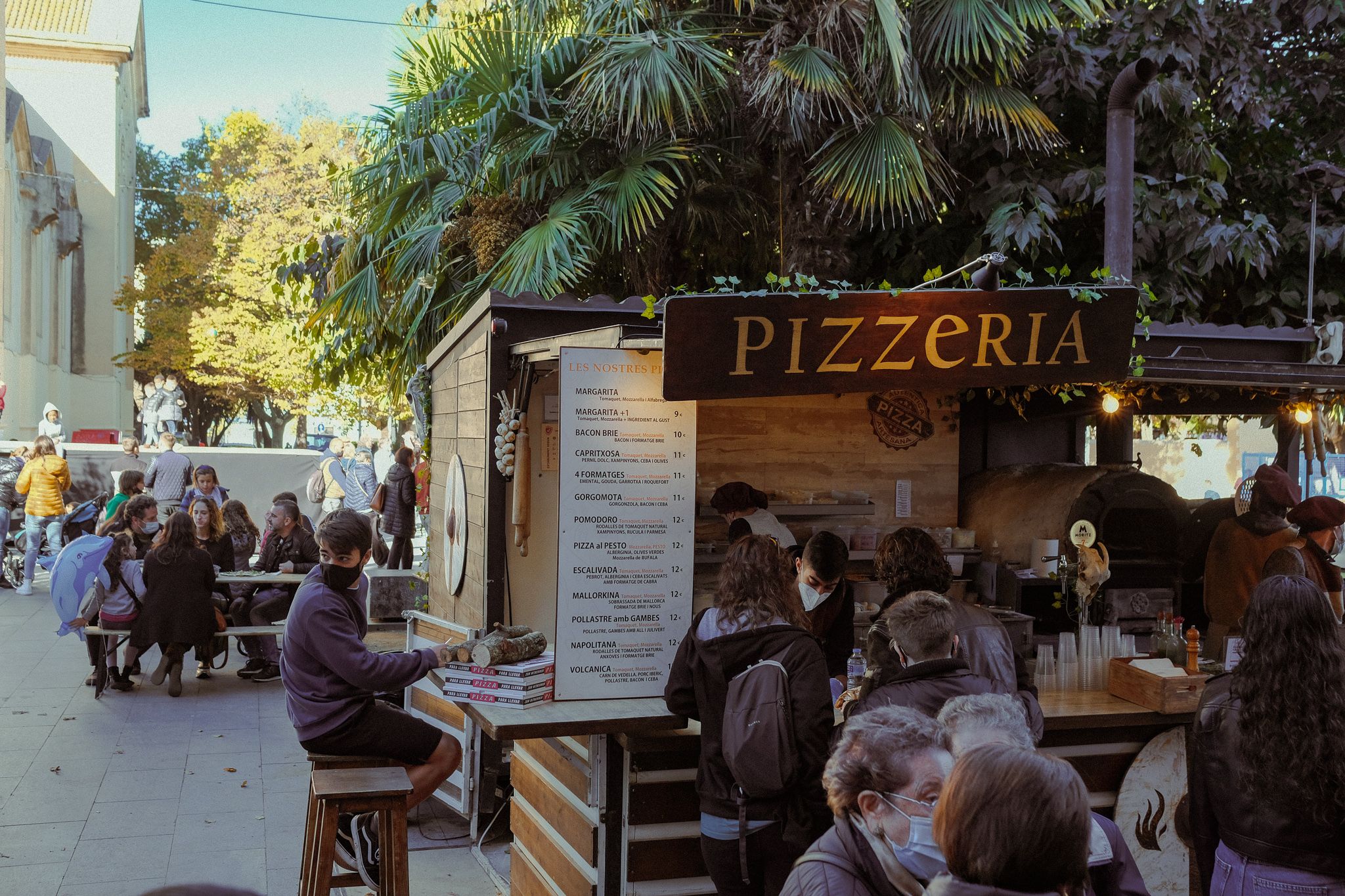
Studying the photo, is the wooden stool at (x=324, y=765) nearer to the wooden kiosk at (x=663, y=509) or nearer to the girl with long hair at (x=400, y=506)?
the wooden kiosk at (x=663, y=509)

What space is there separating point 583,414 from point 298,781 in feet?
13.4

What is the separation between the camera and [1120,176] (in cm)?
688

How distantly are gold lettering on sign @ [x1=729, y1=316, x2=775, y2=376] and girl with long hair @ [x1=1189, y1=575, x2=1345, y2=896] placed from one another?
202 cm

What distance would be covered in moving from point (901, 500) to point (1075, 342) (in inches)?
144

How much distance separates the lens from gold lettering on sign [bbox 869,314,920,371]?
4.52 metres

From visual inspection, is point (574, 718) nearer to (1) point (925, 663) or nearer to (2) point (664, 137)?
(1) point (925, 663)

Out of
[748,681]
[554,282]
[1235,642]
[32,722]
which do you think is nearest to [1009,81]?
[554,282]

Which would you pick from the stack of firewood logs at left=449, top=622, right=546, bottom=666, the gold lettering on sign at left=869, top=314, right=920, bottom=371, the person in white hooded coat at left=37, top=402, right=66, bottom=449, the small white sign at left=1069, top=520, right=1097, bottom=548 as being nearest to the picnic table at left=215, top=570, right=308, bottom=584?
the stack of firewood logs at left=449, top=622, right=546, bottom=666

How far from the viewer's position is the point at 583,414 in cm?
468

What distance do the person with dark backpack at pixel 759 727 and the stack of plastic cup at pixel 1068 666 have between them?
1.98 m

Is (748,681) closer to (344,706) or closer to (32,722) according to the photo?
(344,706)

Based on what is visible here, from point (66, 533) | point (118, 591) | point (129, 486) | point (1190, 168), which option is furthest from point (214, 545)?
point (1190, 168)

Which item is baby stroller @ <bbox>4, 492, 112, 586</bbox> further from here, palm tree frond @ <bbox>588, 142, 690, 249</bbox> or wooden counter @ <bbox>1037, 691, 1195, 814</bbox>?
wooden counter @ <bbox>1037, 691, 1195, 814</bbox>

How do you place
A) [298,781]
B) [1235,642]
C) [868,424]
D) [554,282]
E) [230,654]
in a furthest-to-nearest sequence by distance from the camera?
[230,654], [554,282], [868,424], [298,781], [1235,642]
